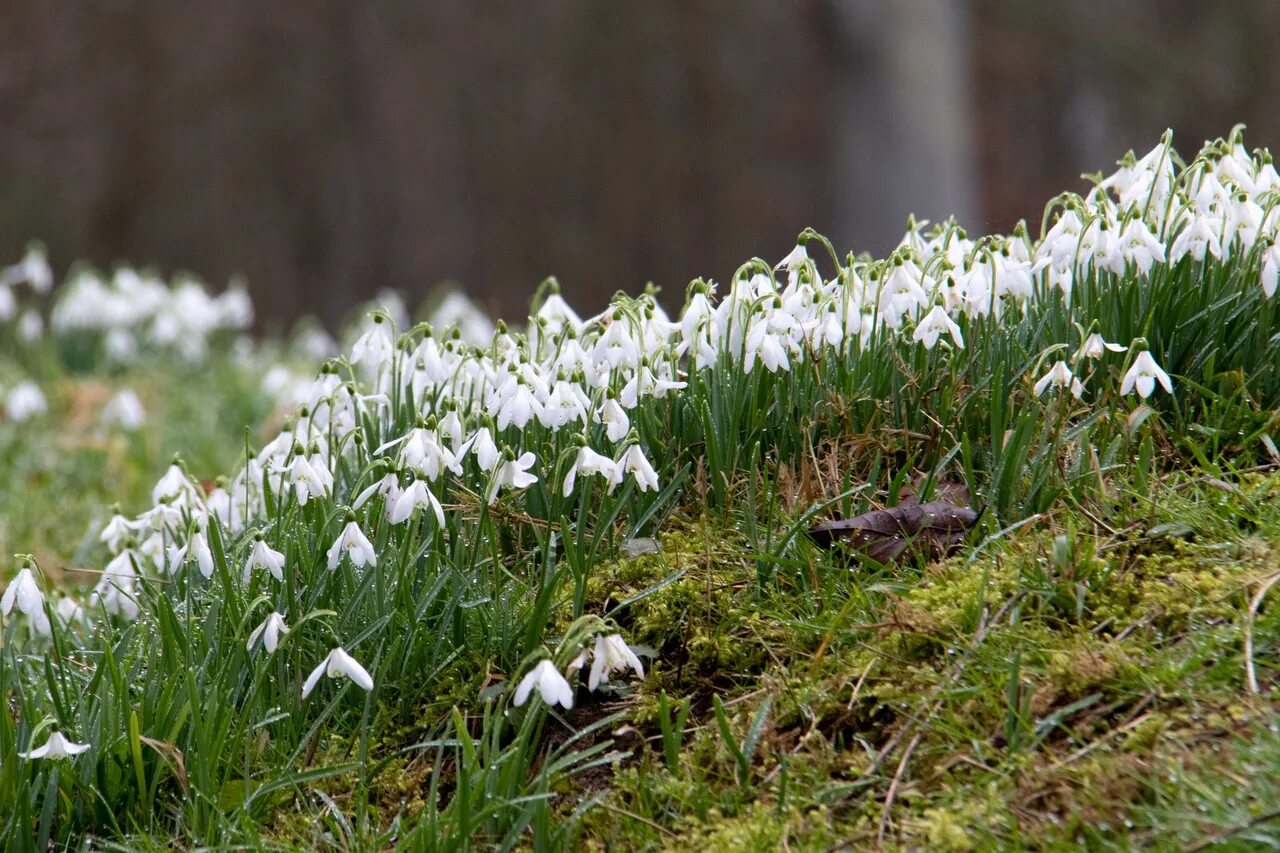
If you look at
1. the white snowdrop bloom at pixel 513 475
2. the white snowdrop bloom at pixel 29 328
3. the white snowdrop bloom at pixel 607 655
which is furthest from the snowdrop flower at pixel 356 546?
the white snowdrop bloom at pixel 29 328

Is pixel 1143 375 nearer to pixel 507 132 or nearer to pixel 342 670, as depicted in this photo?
pixel 342 670

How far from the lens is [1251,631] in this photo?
2.17 meters

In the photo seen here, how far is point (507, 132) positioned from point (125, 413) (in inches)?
411

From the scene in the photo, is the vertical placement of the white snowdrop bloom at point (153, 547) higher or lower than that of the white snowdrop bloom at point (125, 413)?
lower

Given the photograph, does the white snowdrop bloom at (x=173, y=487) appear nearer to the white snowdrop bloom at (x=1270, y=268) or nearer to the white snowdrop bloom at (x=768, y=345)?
the white snowdrop bloom at (x=768, y=345)

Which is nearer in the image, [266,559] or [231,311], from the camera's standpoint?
[266,559]

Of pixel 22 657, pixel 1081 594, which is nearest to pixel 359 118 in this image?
pixel 22 657

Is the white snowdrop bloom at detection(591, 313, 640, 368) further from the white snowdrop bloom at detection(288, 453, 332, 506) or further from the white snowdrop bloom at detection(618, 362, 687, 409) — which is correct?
the white snowdrop bloom at detection(288, 453, 332, 506)

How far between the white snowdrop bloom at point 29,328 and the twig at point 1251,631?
262 inches

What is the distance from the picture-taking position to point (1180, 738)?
205 cm

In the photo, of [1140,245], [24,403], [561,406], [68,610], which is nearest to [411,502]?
[561,406]

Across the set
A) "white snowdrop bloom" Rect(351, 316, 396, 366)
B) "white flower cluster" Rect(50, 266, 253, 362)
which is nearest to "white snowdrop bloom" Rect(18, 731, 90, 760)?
"white snowdrop bloom" Rect(351, 316, 396, 366)

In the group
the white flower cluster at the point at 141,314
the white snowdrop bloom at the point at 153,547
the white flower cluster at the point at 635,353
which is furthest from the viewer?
the white flower cluster at the point at 141,314

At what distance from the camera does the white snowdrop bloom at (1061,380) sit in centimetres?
266
